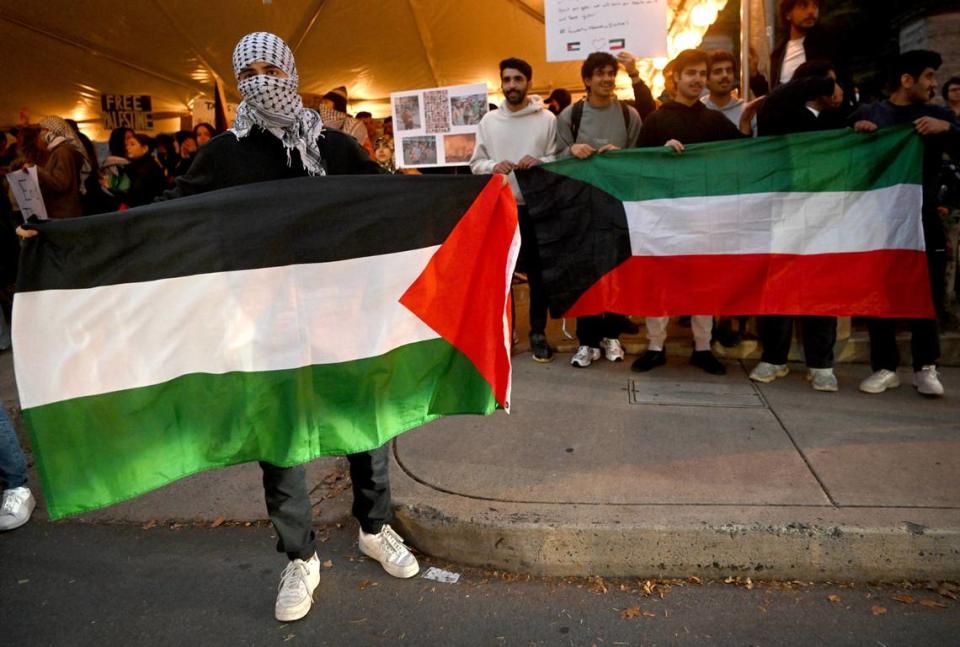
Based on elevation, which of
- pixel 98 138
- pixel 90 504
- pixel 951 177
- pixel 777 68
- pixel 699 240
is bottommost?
pixel 90 504

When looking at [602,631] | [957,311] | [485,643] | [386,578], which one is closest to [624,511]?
[602,631]

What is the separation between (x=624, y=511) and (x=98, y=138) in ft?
38.2

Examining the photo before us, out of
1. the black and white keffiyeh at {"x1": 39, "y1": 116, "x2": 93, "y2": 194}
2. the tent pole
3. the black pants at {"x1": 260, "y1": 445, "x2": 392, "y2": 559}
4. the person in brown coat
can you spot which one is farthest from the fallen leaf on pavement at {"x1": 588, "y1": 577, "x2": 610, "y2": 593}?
the black and white keffiyeh at {"x1": 39, "y1": 116, "x2": 93, "y2": 194}

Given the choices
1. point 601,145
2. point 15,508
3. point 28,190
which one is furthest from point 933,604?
point 28,190

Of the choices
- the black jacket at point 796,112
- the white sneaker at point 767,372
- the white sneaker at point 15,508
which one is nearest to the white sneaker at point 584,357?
the white sneaker at point 767,372

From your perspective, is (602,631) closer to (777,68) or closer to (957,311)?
(957,311)

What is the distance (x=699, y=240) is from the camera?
169 inches

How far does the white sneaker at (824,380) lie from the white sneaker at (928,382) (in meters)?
0.43

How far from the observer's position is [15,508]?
3434 mm

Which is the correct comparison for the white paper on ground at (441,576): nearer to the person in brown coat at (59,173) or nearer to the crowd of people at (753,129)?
the crowd of people at (753,129)

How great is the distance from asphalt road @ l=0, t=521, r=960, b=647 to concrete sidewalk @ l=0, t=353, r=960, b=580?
0.11 meters

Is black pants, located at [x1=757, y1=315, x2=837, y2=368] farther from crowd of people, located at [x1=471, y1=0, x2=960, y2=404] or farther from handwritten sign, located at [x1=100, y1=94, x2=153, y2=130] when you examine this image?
handwritten sign, located at [x1=100, y1=94, x2=153, y2=130]

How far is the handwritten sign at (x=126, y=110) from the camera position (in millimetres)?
10688

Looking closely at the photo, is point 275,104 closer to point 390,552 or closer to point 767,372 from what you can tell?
point 390,552
